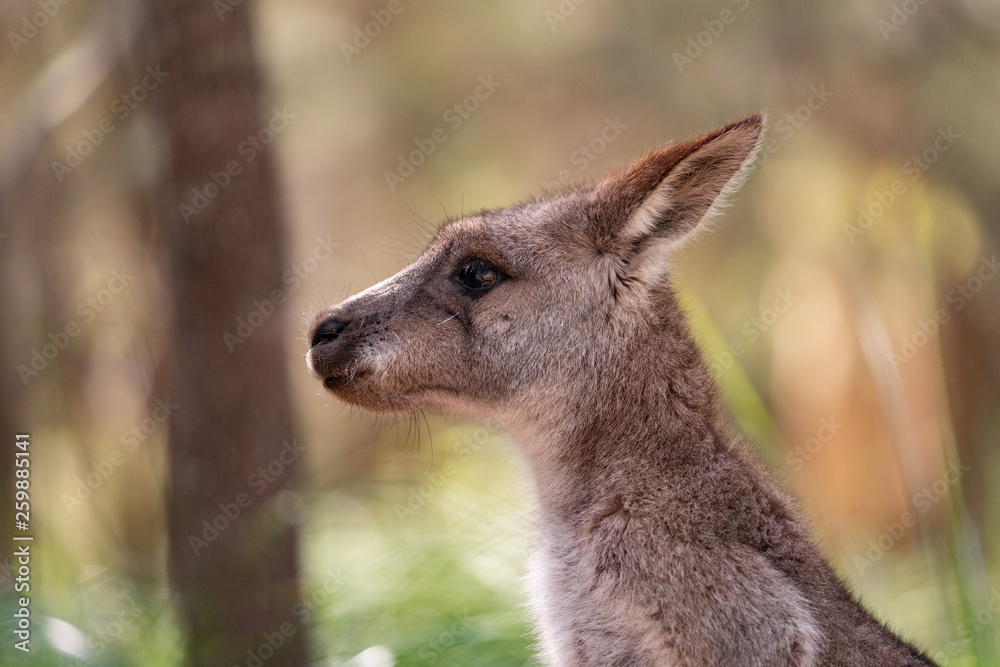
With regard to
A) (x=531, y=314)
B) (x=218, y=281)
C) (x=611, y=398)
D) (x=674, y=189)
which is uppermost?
(x=218, y=281)

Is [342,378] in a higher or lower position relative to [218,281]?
lower

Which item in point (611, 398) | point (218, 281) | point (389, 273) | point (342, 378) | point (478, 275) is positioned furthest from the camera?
point (389, 273)

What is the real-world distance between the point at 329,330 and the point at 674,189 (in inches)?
58.6

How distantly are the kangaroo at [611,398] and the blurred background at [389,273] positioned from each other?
417mm

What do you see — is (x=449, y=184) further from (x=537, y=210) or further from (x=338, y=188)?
(x=537, y=210)

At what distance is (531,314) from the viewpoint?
3914 mm

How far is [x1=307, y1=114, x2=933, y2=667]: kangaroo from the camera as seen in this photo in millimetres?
3312

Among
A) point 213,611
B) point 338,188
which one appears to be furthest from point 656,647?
point 338,188

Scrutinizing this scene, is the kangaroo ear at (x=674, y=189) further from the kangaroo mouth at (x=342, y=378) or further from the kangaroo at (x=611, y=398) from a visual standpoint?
the kangaroo mouth at (x=342, y=378)

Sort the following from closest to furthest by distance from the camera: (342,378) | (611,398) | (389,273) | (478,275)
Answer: (611,398), (342,378), (478,275), (389,273)

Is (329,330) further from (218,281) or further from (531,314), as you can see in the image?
(218,281)

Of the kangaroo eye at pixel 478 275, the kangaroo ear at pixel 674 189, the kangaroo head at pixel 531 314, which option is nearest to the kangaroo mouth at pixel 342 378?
the kangaroo head at pixel 531 314

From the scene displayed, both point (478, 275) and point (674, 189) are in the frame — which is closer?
point (674, 189)

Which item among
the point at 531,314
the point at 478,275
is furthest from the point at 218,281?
the point at 531,314
